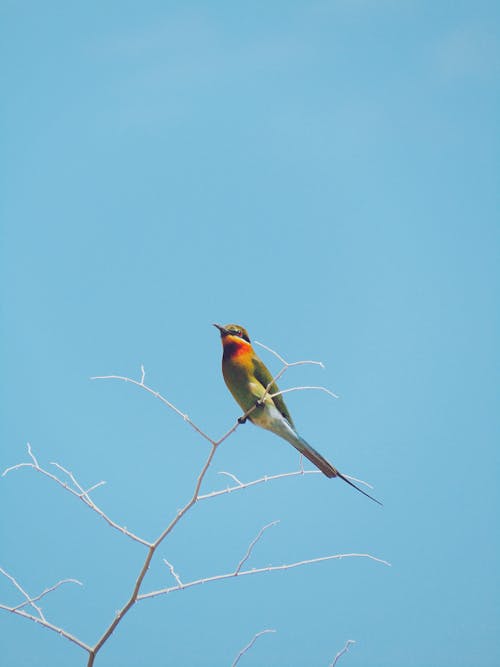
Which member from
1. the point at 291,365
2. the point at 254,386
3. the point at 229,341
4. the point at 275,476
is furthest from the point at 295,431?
the point at 291,365

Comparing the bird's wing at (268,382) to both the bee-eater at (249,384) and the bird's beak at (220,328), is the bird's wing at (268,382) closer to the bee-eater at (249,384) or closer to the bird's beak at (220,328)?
the bee-eater at (249,384)

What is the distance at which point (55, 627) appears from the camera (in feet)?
9.32

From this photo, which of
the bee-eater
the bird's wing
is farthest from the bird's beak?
the bird's wing

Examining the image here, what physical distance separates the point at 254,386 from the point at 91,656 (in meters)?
2.29

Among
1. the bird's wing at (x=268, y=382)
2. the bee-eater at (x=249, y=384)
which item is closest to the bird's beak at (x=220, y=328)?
the bee-eater at (x=249, y=384)

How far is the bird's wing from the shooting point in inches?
191

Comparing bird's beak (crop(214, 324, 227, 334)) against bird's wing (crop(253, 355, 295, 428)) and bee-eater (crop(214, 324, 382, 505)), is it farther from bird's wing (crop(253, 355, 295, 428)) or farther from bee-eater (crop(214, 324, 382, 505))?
bird's wing (crop(253, 355, 295, 428))

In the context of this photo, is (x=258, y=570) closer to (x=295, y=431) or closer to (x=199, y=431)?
(x=199, y=431)

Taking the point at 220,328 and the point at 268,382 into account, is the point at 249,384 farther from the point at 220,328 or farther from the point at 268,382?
the point at 220,328

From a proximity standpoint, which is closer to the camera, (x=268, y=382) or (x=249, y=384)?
(x=249, y=384)

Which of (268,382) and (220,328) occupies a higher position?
(220,328)

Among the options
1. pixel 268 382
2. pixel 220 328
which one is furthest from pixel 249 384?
pixel 220 328

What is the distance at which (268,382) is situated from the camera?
4.93 metres

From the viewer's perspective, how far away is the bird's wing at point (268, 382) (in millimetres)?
4859
